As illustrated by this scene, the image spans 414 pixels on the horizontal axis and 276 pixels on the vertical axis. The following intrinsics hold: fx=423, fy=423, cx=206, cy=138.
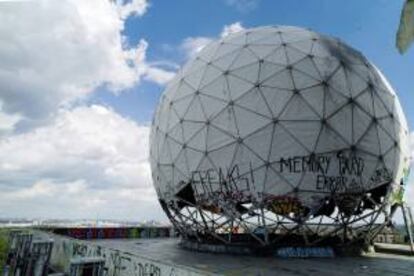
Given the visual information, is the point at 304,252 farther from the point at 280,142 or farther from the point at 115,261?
the point at 115,261

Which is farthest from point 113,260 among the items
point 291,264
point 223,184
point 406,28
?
point 406,28

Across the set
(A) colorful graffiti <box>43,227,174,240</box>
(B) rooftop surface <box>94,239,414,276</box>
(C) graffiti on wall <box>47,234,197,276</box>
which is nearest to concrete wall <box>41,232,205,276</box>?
(C) graffiti on wall <box>47,234,197,276</box>

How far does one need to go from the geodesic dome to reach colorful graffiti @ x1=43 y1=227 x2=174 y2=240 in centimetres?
1205

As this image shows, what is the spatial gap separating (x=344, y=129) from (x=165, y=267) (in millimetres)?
12494

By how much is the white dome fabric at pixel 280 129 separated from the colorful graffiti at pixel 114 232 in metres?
12.3

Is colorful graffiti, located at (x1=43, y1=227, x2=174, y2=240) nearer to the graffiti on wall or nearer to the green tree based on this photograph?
the graffiti on wall

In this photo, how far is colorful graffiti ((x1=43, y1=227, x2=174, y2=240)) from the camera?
109ft

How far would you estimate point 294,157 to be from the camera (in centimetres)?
2023

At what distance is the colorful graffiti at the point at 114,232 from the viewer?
33.2 m

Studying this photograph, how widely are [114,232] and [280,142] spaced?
769 inches

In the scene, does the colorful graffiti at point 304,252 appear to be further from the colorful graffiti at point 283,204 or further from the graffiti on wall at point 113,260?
the graffiti on wall at point 113,260

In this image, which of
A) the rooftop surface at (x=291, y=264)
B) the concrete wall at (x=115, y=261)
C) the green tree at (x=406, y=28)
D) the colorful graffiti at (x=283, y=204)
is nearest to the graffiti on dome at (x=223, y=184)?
the colorful graffiti at (x=283, y=204)

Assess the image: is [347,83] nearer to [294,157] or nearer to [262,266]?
[294,157]

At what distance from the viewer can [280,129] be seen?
20484 millimetres
